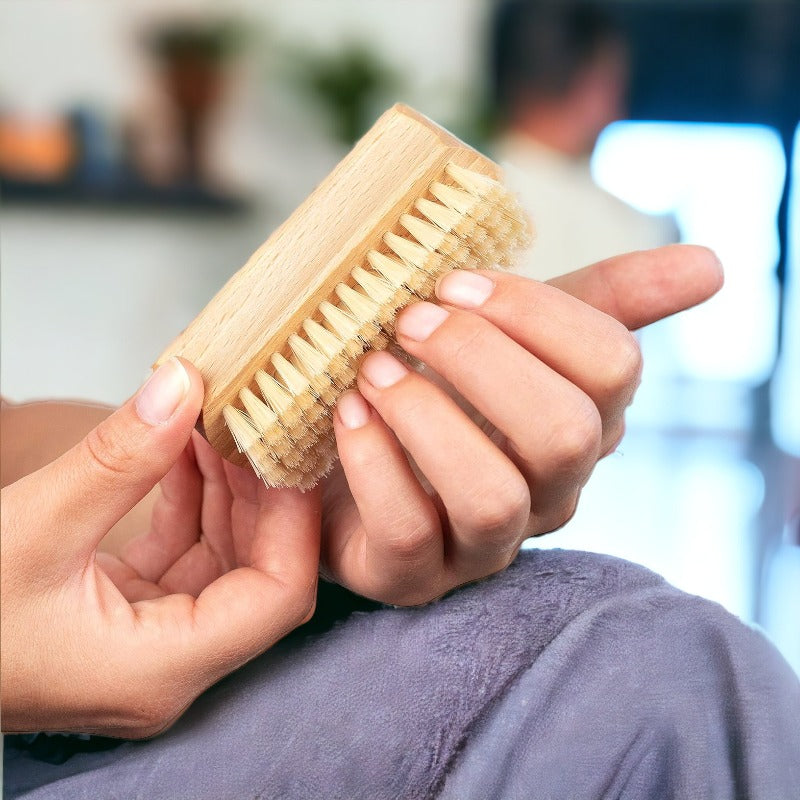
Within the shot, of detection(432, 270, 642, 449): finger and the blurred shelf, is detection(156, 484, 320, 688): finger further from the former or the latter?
the blurred shelf

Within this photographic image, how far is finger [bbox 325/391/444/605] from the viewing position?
370mm

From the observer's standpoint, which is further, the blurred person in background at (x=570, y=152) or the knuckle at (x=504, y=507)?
the blurred person in background at (x=570, y=152)

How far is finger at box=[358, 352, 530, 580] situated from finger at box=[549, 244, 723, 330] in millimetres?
140

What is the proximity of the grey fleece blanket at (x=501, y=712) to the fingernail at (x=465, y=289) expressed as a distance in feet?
0.44

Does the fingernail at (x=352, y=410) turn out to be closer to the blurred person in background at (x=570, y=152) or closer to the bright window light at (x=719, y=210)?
the blurred person in background at (x=570, y=152)

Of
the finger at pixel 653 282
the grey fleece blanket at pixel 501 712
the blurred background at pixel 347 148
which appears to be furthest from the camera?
the blurred background at pixel 347 148

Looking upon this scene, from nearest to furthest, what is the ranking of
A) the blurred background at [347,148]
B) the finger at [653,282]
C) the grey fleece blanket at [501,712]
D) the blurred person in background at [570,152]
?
the grey fleece blanket at [501,712] < the finger at [653,282] < the blurred person in background at [570,152] < the blurred background at [347,148]

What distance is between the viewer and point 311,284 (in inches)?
15.2

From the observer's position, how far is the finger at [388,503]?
0.37 m

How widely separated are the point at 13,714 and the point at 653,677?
0.83 feet

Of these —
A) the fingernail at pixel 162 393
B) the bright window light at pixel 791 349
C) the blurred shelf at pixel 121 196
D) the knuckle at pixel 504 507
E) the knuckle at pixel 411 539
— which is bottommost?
the bright window light at pixel 791 349

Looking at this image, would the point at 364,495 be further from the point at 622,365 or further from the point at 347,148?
the point at 347,148

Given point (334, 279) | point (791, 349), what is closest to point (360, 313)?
point (334, 279)

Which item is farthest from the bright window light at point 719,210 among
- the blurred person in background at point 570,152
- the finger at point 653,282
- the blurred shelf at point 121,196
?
the finger at point 653,282
